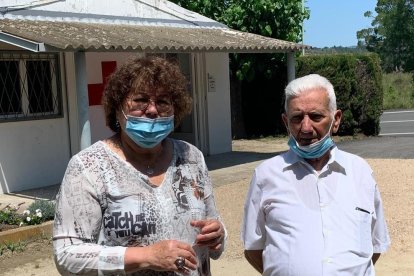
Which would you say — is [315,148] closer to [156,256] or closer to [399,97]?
[156,256]

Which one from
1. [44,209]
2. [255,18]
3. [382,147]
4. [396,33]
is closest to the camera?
[44,209]

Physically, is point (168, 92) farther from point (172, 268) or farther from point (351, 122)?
point (351, 122)

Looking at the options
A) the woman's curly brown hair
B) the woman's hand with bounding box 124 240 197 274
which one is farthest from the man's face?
the woman's hand with bounding box 124 240 197 274

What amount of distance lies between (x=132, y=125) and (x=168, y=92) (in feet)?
0.67

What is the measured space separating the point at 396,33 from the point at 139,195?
63714mm

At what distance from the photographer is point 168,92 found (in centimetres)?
269

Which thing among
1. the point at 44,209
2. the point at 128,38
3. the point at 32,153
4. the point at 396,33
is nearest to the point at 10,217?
the point at 44,209

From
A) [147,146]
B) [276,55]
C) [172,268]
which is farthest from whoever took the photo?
[276,55]

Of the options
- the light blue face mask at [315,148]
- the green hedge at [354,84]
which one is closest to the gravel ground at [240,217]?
the light blue face mask at [315,148]

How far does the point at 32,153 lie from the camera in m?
10.5

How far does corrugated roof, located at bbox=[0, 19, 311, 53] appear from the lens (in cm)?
895

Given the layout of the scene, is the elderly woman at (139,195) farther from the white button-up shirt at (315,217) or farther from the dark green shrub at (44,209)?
the dark green shrub at (44,209)

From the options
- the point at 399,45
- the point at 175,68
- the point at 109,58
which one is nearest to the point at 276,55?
the point at 109,58

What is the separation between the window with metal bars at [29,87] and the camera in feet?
33.5
